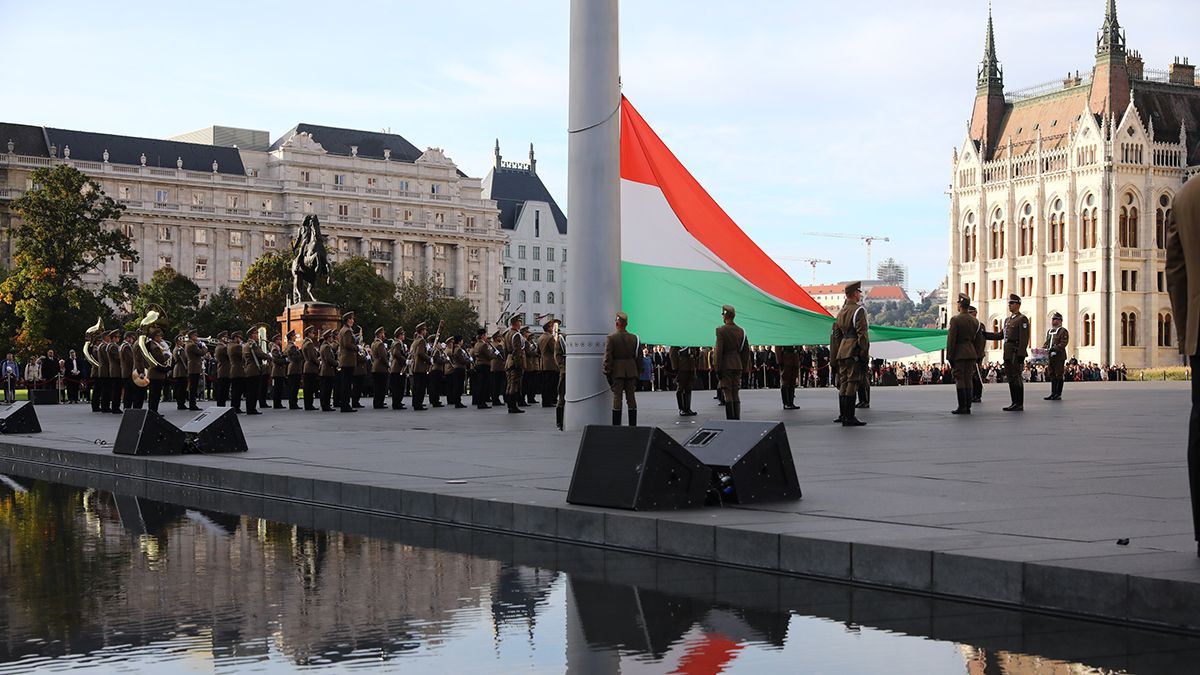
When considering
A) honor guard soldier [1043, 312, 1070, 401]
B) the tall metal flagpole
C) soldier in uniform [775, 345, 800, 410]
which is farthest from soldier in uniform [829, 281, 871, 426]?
honor guard soldier [1043, 312, 1070, 401]

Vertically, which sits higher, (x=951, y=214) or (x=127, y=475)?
(x=951, y=214)

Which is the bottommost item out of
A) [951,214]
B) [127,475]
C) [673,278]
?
[127,475]

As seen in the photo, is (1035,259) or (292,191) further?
(292,191)

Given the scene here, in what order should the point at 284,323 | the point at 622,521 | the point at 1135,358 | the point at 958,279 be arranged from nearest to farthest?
the point at 622,521, the point at 284,323, the point at 1135,358, the point at 958,279

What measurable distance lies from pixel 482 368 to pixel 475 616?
26534mm

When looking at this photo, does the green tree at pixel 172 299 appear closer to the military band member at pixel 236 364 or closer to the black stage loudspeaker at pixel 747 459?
the military band member at pixel 236 364

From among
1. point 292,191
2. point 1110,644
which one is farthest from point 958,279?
point 1110,644

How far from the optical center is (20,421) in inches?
913

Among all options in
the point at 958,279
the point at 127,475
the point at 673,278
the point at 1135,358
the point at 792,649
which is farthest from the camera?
the point at 958,279

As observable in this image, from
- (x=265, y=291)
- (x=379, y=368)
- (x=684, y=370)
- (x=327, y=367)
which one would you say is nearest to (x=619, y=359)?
(x=684, y=370)

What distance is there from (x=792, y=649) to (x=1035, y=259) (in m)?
121

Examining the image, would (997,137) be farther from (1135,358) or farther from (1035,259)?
(1135,358)

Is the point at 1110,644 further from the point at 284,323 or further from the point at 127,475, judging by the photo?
the point at 284,323

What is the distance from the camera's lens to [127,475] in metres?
15.9
